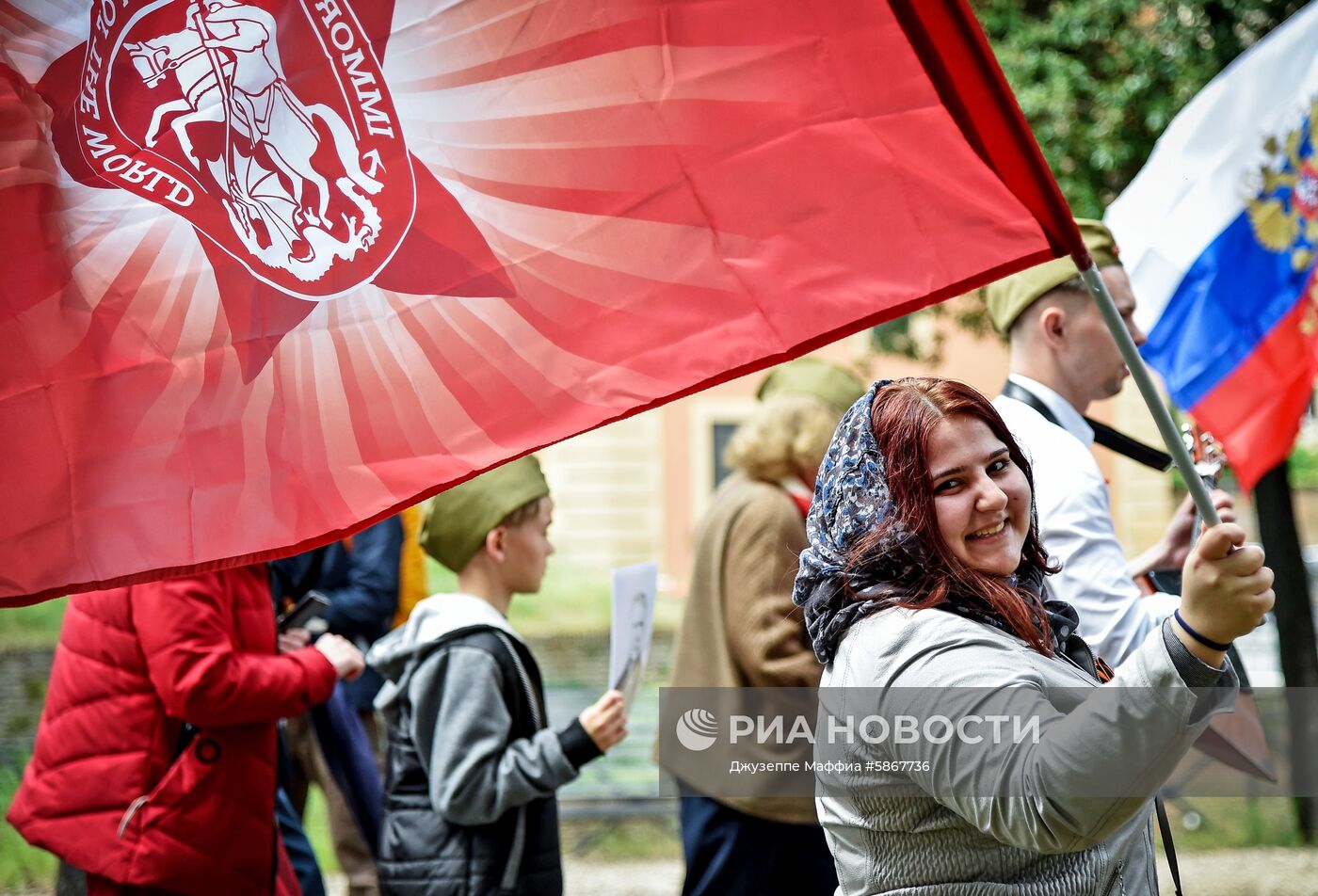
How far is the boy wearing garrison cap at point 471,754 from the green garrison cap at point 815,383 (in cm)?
143

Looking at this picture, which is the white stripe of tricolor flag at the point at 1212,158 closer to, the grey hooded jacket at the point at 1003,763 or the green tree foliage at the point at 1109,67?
the grey hooded jacket at the point at 1003,763

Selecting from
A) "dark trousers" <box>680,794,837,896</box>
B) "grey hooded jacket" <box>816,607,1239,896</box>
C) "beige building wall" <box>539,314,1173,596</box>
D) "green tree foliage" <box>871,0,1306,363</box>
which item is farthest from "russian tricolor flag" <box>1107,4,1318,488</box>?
"beige building wall" <box>539,314,1173,596</box>

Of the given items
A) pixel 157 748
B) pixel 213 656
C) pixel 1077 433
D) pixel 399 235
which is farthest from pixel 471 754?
pixel 1077 433

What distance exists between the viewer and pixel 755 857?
4344mm

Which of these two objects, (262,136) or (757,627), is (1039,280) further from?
(262,136)

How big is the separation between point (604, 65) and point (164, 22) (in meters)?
0.81

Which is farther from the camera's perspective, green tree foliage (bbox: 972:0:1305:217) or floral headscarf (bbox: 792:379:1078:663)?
green tree foliage (bbox: 972:0:1305:217)

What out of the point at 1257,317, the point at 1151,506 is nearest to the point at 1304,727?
the point at 1257,317

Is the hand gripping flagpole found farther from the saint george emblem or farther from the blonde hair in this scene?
the blonde hair

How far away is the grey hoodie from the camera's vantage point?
3480mm

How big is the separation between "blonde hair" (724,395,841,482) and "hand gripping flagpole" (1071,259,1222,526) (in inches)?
99.3

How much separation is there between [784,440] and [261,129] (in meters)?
2.24

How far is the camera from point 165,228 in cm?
270

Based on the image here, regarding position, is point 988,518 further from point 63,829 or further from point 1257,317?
point 1257,317
